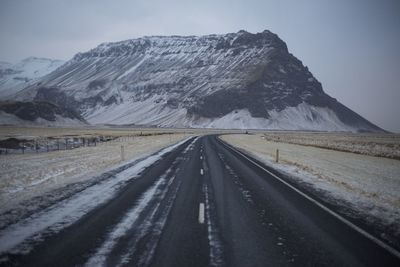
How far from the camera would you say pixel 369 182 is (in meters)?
18.7

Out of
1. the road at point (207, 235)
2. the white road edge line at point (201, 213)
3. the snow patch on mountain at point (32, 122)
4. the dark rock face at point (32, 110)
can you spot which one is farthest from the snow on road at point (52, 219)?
the dark rock face at point (32, 110)

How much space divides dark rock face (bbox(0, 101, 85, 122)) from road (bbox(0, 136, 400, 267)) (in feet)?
522

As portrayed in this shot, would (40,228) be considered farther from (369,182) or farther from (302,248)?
(369,182)

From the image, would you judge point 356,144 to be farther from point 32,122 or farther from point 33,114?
point 33,114

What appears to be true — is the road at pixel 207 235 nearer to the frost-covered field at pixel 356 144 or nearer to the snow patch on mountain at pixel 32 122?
the frost-covered field at pixel 356 144

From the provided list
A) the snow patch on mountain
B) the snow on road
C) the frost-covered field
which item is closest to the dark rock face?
the snow patch on mountain

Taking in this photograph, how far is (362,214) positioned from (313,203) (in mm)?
1681

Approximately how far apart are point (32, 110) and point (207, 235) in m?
170

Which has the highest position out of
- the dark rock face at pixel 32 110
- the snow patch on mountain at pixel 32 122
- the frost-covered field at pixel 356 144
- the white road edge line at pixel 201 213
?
the dark rock face at pixel 32 110

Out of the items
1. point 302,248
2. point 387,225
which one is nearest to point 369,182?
point 387,225

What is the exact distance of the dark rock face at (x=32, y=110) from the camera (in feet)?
507

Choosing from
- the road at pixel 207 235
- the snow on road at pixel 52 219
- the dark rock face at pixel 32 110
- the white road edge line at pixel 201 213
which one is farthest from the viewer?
the dark rock face at pixel 32 110

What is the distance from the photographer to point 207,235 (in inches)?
314

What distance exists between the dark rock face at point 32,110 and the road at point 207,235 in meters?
159
